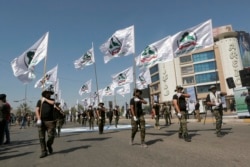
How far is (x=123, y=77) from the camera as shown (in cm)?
2620

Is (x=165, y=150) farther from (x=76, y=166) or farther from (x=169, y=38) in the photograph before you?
(x=169, y=38)

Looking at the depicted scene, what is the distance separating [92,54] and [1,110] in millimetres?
12584

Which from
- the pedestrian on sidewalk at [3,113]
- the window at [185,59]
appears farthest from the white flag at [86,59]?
the window at [185,59]

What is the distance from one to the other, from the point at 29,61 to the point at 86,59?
33.0 feet

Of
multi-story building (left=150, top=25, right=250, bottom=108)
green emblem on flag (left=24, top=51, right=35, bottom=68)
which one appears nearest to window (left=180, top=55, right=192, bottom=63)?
multi-story building (left=150, top=25, right=250, bottom=108)

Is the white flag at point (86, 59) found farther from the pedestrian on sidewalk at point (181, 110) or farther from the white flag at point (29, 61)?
the pedestrian on sidewalk at point (181, 110)

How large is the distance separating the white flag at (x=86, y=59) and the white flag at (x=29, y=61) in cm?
941

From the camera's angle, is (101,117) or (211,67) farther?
(211,67)

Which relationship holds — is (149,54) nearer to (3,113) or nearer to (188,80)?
(3,113)

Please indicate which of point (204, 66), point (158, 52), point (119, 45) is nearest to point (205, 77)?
point (204, 66)

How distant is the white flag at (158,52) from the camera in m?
13.9

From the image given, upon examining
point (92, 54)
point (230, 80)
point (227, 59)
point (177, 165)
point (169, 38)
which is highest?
point (227, 59)

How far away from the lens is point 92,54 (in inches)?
874

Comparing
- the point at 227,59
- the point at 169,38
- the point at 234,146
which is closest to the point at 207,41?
the point at 169,38
